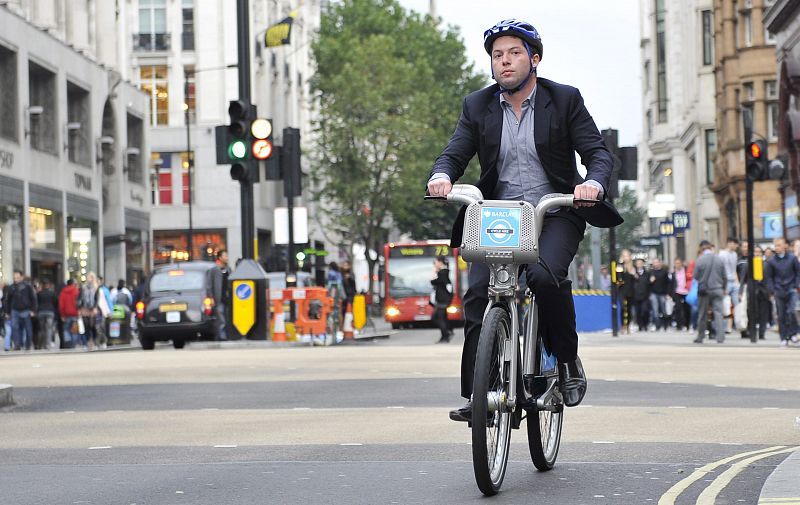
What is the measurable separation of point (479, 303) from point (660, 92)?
83.2 meters

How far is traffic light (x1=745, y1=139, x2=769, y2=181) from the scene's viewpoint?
28141 millimetres

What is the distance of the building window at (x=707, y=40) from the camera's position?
6662cm

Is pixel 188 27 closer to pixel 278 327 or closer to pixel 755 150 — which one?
pixel 278 327

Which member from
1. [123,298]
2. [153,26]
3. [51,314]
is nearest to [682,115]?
[153,26]

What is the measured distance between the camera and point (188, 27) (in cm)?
6919

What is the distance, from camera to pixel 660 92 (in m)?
89.1

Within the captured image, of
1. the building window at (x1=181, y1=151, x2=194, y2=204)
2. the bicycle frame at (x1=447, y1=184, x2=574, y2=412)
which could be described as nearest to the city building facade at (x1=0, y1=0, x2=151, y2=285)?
the building window at (x1=181, y1=151, x2=194, y2=204)

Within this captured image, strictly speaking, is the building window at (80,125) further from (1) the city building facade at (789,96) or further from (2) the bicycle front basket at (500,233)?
(2) the bicycle front basket at (500,233)

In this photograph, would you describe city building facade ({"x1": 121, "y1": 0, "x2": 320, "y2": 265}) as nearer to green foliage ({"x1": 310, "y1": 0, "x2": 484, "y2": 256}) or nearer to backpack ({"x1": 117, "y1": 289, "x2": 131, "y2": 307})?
green foliage ({"x1": 310, "y1": 0, "x2": 484, "y2": 256})

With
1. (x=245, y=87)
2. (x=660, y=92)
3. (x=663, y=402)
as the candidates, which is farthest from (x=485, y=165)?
(x=660, y=92)

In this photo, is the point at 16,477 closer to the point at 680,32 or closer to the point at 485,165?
the point at 485,165

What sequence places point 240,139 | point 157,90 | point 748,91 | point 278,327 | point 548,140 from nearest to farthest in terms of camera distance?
point 548,140
point 240,139
point 278,327
point 748,91
point 157,90

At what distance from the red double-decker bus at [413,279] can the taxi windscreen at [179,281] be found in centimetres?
1740

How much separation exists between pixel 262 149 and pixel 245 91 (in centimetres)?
236
